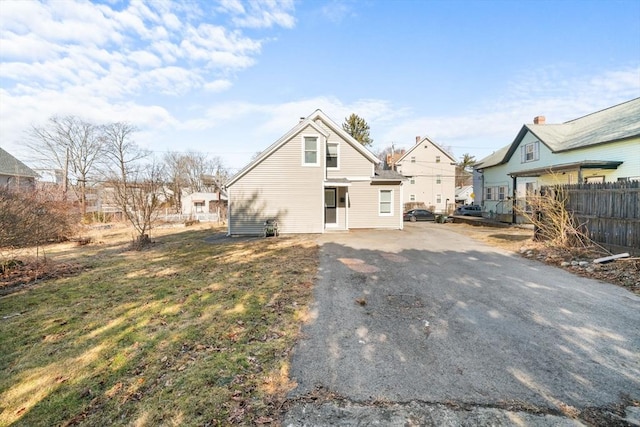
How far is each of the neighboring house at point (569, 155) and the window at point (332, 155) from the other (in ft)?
30.7

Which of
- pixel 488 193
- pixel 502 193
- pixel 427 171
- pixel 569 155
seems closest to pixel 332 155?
pixel 569 155

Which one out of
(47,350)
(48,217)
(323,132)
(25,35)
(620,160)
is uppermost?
(25,35)

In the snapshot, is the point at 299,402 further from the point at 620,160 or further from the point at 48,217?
the point at 620,160

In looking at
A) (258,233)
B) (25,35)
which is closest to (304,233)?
(258,233)

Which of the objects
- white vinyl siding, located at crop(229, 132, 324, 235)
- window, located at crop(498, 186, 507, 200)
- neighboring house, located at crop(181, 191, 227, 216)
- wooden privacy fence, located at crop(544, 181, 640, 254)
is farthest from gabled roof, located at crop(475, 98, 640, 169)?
neighboring house, located at crop(181, 191, 227, 216)

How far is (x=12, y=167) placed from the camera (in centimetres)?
2648

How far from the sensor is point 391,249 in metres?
10.7

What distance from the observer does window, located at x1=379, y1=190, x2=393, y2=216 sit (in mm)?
17422

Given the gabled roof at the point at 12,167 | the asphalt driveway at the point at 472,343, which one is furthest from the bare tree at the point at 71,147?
the asphalt driveway at the point at 472,343

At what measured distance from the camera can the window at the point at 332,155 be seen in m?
16.6

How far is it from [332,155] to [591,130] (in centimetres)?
1614

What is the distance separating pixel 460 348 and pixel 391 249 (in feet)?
23.1

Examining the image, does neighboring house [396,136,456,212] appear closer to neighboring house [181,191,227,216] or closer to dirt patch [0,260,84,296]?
neighboring house [181,191,227,216]

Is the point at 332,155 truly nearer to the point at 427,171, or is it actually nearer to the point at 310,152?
the point at 310,152
